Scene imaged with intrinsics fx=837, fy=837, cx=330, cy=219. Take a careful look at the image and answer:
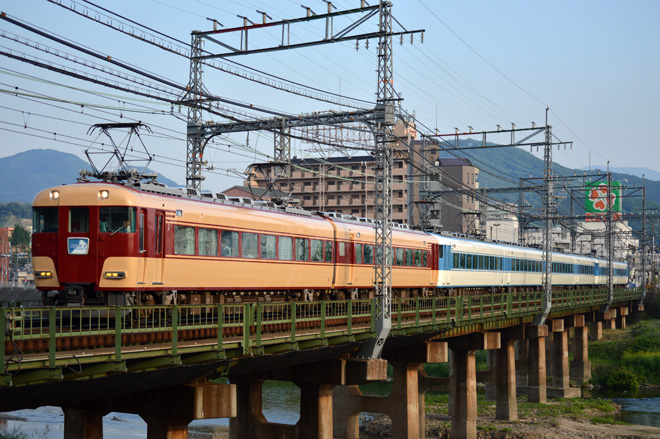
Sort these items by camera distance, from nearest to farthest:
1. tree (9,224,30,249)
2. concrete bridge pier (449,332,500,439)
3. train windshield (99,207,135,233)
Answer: train windshield (99,207,135,233) < concrete bridge pier (449,332,500,439) < tree (9,224,30,249)

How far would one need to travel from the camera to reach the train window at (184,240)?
77.7ft

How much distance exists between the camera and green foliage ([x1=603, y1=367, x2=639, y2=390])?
225 feet

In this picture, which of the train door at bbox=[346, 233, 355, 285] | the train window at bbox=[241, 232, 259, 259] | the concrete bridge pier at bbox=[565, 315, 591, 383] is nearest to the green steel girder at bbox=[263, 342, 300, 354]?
the train window at bbox=[241, 232, 259, 259]

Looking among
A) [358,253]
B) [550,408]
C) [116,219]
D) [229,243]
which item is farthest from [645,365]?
[116,219]

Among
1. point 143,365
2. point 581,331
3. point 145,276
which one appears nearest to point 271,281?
point 145,276

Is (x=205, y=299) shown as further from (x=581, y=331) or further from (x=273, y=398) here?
(x=581, y=331)

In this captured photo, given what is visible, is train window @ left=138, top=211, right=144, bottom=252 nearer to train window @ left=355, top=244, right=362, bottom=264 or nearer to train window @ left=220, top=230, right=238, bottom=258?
train window @ left=220, top=230, right=238, bottom=258

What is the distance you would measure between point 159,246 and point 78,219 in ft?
7.37

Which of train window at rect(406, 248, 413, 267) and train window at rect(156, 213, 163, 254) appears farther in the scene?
train window at rect(406, 248, 413, 267)

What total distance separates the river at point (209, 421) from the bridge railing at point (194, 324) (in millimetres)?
17521

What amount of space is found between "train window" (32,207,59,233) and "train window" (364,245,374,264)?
16.7 metres

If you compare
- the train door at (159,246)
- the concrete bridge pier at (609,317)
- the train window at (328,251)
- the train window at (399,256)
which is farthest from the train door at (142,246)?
the concrete bridge pier at (609,317)

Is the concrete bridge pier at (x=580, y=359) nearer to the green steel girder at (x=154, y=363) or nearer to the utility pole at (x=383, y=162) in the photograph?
the utility pole at (x=383, y=162)

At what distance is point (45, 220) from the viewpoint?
73.5 ft
